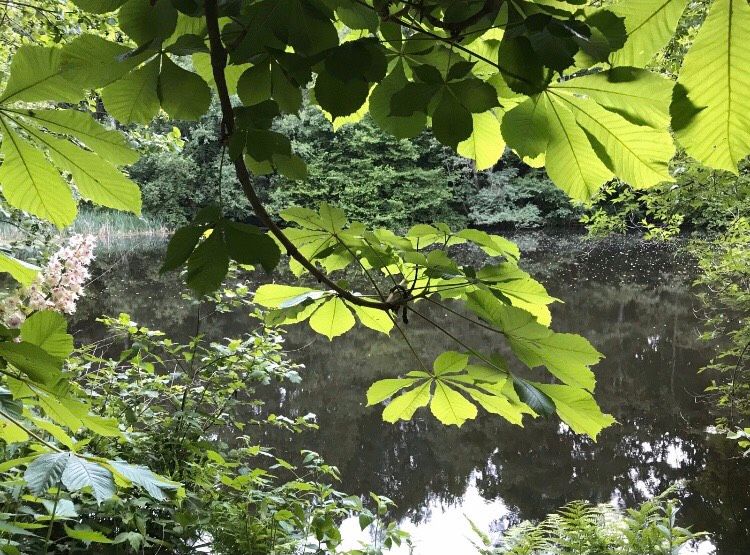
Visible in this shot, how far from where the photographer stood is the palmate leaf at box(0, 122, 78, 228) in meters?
0.48

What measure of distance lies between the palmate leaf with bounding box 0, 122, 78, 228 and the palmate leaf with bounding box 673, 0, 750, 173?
472 mm

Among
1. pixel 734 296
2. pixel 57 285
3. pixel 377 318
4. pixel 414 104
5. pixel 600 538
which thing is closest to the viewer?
pixel 414 104

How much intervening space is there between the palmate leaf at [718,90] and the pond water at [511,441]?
10.2ft

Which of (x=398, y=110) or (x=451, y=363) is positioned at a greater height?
(x=398, y=110)

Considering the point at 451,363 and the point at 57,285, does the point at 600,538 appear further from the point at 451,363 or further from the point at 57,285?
the point at 57,285

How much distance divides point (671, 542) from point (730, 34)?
2.48 m

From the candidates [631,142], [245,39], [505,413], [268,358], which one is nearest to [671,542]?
[268,358]

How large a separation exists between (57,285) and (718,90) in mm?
2854

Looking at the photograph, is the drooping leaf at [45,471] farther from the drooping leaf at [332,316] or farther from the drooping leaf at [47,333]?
the drooping leaf at [332,316]

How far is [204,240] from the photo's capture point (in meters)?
0.41

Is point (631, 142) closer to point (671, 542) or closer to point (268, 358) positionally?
point (268, 358)

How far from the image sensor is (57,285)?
2645 mm

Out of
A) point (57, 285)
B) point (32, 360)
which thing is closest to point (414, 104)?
point (32, 360)

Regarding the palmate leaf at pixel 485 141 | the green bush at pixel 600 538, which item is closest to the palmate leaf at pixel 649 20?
the palmate leaf at pixel 485 141
